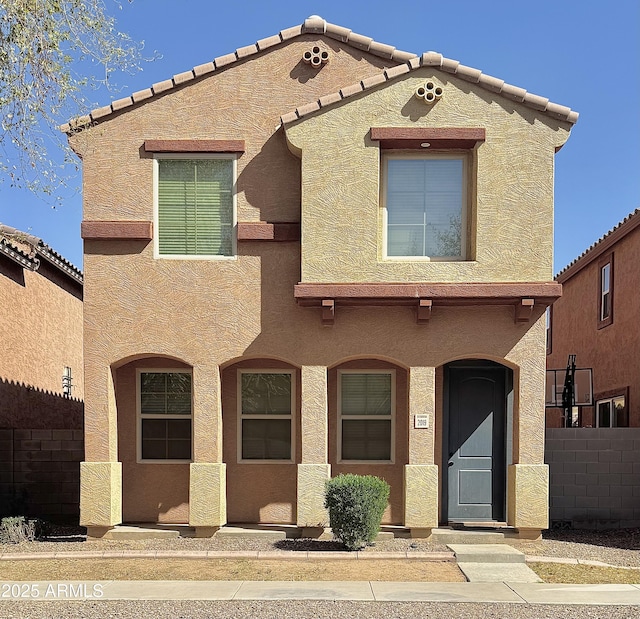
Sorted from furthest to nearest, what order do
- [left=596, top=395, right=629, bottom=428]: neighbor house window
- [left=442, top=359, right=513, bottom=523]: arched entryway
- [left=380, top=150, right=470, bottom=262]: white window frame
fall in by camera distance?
1. [left=596, top=395, right=629, bottom=428]: neighbor house window
2. [left=442, top=359, right=513, bottom=523]: arched entryway
3. [left=380, top=150, right=470, bottom=262]: white window frame

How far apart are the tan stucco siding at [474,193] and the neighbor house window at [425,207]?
326 mm

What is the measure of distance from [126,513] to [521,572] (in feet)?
20.6

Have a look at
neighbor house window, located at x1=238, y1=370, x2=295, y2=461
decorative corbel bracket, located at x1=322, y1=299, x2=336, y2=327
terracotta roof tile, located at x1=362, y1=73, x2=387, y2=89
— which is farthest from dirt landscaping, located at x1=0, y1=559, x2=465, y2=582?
terracotta roof tile, located at x1=362, y1=73, x2=387, y2=89

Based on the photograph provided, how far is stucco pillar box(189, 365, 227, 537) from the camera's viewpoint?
10.9 meters

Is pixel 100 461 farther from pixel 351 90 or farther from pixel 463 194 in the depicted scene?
pixel 463 194

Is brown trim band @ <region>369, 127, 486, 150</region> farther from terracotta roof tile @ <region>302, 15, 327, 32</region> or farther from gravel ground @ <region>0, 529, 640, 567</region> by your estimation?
gravel ground @ <region>0, 529, 640, 567</region>

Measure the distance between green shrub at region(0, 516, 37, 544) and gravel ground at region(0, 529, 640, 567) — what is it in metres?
0.14

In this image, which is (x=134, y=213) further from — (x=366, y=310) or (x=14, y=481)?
(x=14, y=481)

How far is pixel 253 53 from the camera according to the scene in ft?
→ 37.7

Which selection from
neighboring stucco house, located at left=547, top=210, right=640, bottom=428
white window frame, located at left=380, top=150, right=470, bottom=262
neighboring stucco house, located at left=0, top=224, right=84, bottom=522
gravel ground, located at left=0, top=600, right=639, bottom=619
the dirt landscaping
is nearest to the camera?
gravel ground, located at left=0, top=600, right=639, bottom=619

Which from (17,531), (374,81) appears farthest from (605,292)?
(17,531)

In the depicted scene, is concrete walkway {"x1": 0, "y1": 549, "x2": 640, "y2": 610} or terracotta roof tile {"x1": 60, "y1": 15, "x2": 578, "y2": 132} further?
terracotta roof tile {"x1": 60, "y1": 15, "x2": 578, "y2": 132}

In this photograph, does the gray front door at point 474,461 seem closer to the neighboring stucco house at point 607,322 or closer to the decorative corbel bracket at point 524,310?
the decorative corbel bracket at point 524,310

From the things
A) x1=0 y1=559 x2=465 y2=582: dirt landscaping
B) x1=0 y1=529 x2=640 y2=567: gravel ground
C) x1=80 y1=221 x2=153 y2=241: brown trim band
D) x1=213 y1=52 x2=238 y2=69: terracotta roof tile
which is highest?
x1=213 y1=52 x2=238 y2=69: terracotta roof tile
